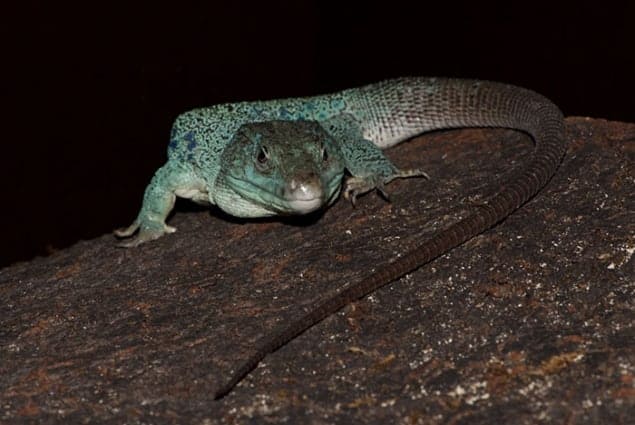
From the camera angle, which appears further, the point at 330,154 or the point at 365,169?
the point at 365,169

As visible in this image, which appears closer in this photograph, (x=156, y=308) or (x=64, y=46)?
(x=156, y=308)

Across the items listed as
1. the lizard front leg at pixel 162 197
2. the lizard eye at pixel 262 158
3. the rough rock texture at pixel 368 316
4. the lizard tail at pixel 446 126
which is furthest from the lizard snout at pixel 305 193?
the lizard front leg at pixel 162 197

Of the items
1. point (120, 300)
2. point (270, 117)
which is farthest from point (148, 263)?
point (270, 117)

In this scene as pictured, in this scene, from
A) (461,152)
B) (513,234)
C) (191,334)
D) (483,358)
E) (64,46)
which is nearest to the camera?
(483,358)

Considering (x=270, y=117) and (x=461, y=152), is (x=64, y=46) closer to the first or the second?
(x=270, y=117)

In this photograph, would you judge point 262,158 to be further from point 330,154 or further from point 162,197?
point 162,197

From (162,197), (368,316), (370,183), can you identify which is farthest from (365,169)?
(368,316)
